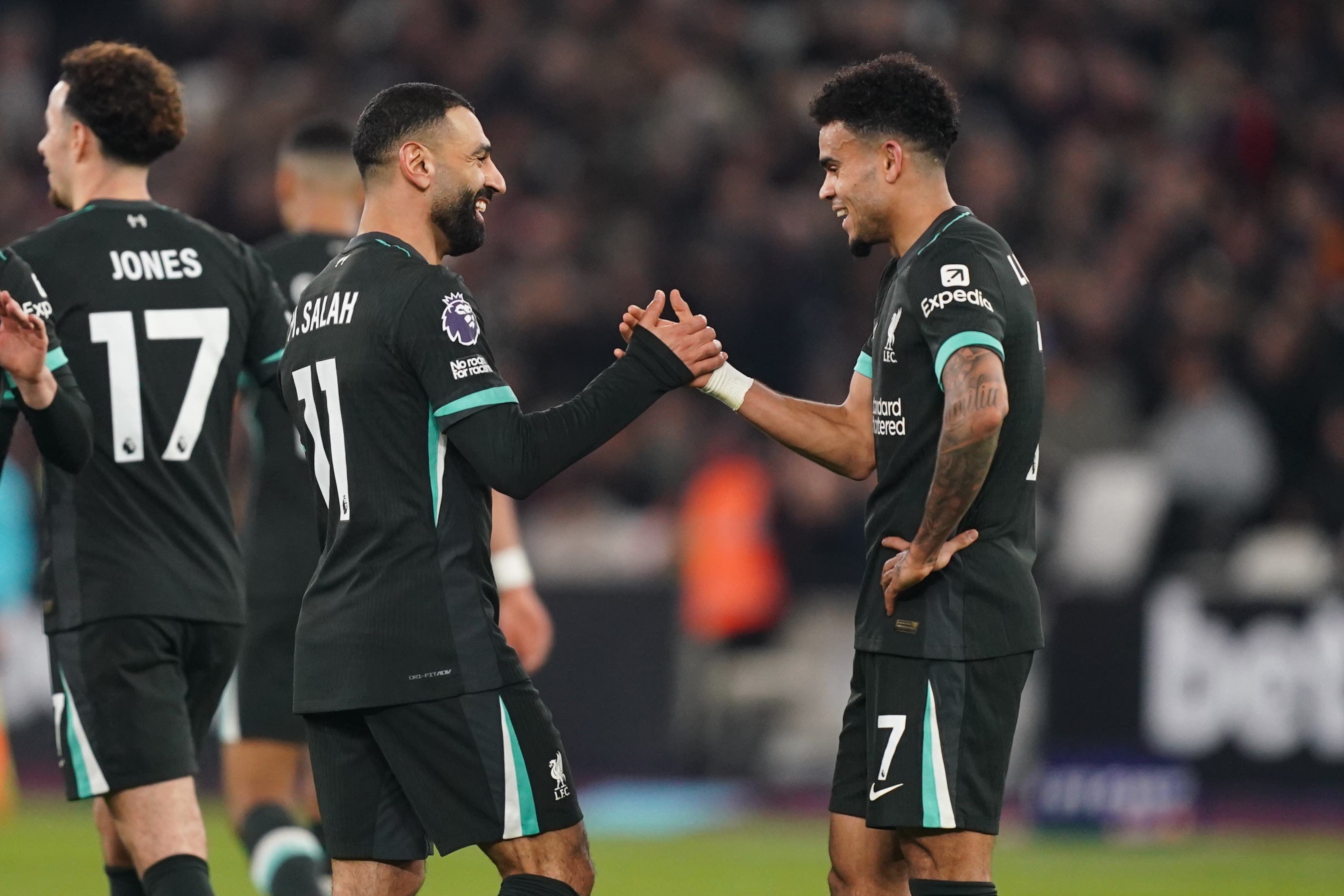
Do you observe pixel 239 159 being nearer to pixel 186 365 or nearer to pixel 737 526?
pixel 737 526

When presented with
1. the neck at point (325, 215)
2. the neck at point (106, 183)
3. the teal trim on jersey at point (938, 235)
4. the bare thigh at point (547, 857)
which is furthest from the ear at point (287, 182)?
the bare thigh at point (547, 857)

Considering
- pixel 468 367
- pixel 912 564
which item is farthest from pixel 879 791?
pixel 468 367

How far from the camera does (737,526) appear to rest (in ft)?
42.6

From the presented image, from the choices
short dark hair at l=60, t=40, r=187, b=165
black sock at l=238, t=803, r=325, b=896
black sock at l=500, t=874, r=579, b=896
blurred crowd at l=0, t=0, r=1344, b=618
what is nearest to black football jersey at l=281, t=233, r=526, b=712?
black sock at l=500, t=874, r=579, b=896

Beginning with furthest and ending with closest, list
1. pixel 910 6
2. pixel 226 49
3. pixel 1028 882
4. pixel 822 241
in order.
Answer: pixel 226 49 → pixel 910 6 → pixel 822 241 → pixel 1028 882

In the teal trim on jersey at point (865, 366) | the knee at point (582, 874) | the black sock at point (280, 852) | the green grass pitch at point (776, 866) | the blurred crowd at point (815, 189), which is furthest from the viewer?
the blurred crowd at point (815, 189)

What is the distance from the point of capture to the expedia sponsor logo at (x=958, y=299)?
4.77 m

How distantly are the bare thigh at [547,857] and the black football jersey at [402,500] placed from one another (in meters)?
0.36

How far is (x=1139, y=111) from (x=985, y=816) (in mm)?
10509

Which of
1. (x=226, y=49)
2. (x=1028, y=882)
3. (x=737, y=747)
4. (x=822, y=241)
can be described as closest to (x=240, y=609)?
(x=1028, y=882)

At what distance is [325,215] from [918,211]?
2.58 metres

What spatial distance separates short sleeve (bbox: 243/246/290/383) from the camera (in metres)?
5.65

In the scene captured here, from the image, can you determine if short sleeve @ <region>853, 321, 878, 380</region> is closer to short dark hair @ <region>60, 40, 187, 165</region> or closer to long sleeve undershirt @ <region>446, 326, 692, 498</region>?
long sleeve undershirt @ <region>446, 326, 692, 498</region>

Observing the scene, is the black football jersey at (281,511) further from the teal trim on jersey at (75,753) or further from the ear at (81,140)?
the teal trim on jersey at (75,753)
